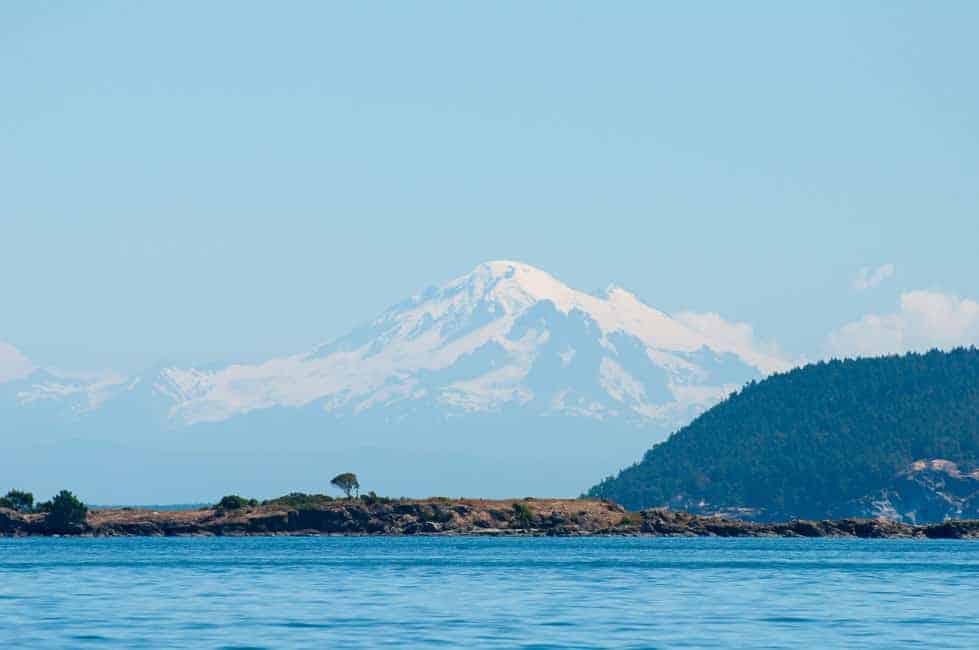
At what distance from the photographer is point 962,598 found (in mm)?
125688

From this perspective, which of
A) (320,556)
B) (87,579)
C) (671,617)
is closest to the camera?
(671,617)

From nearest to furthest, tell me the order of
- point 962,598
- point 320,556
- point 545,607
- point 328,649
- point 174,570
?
point 328,649
point 545,607
point 962,598
point 174,570
point 320,556

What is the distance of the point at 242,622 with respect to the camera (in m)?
103

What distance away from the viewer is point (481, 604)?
117 m

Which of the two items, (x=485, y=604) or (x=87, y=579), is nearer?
(x=485, y=604)

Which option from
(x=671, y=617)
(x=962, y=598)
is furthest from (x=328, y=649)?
(x=962, y=598)

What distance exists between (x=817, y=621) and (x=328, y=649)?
29751 mm

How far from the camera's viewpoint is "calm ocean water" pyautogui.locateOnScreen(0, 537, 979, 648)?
94.5 metres

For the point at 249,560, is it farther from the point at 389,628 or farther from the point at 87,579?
the point at 389,628

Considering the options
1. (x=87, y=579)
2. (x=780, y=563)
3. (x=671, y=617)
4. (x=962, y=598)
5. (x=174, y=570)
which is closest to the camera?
(x=671, y=617)

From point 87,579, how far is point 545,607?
45794 mm

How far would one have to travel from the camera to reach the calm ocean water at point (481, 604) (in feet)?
310

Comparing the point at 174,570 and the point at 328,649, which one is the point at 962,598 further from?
the point at 174,570

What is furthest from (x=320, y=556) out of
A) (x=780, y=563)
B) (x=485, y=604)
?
(x=485, y=604)
